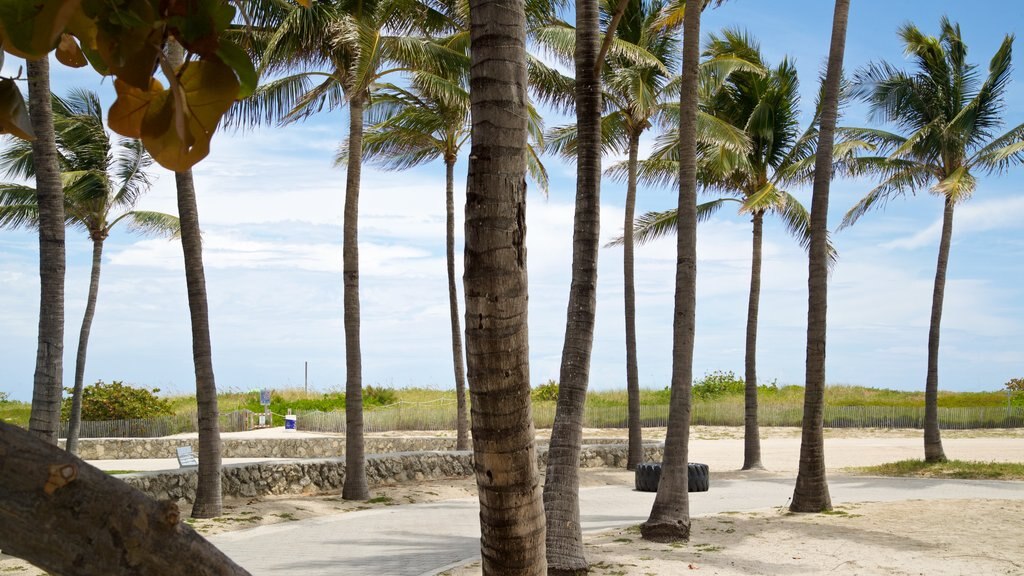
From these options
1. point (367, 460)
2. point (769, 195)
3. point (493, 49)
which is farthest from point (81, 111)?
point (493, 49)

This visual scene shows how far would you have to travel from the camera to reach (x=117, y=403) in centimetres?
3028

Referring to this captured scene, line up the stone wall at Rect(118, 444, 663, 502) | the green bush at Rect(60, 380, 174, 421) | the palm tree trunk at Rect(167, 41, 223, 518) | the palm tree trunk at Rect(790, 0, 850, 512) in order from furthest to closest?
the green bush at Rect(60, 380, 174, 421) < the stone wall at Rect(118, 444, 663, 502) < the palm tree trunk at Rect(790, 0, 850, 512) < the palm tree trunk at Rect(167, 41, 223, 518)

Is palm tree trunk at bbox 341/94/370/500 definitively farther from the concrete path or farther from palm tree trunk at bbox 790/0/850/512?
palm tree trunk at bbox 790/0/850/512

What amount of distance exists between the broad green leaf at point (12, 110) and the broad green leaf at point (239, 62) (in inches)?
13.8

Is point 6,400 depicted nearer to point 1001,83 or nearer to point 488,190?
point 1001,83

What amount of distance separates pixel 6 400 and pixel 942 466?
3645cm

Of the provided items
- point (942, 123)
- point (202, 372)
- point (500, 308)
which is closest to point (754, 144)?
point (942, 123)

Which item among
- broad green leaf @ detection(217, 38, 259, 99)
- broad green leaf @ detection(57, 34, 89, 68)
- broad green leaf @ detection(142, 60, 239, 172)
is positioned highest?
broad green leaf @ detection(57, 34, 89, 68)

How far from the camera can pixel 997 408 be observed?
32.6m

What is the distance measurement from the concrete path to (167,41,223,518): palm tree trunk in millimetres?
997

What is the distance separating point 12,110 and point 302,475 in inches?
590

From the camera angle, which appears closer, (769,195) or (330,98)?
(330,98)

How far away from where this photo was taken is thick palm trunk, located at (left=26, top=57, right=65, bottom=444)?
8.62 meters

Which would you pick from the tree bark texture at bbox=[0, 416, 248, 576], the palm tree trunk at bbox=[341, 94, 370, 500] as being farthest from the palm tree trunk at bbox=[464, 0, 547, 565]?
the palm tree trunk at bbox=[341, 94, 370, 500]
